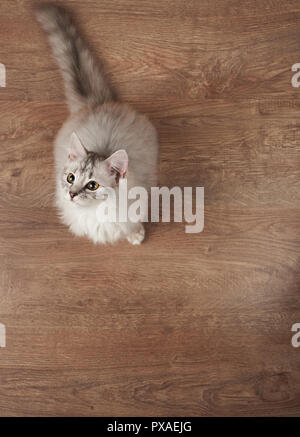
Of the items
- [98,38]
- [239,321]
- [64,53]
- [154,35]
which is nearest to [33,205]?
[64,53]

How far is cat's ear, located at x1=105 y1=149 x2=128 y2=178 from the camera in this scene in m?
1.04

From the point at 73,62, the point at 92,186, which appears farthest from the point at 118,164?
the point at 73,62

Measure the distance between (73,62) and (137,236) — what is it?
2.47 ft

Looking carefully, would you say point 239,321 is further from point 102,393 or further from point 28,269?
point 28,269

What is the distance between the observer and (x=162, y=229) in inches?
57.8

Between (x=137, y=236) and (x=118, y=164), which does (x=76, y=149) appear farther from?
(x=137, y=236)

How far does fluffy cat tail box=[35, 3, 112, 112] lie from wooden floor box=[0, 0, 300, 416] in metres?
0.07

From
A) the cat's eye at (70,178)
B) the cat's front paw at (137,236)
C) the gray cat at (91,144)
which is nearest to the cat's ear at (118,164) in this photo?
the gray cat at (91,144)

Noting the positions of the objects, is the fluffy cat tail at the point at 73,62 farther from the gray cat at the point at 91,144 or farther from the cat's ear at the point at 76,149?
the cat's ear at the point at 76,149

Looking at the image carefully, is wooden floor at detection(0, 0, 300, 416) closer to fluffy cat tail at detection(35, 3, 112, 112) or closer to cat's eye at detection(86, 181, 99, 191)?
fluffy cat tail at detection(35, 3, 112, 112)

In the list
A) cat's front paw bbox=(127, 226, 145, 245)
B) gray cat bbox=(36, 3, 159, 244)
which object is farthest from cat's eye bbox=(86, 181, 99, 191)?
cat's front paw bbox=(127, 226, 145, 245)

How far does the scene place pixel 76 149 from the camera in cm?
111

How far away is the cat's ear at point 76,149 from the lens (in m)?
1.08

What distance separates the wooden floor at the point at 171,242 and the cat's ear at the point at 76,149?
1.22ft
